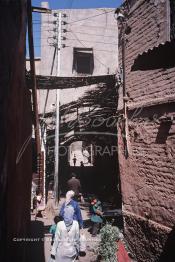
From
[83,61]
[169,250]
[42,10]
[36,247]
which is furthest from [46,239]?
[83,61]

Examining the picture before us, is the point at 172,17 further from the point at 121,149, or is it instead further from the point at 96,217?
the point at 96,217

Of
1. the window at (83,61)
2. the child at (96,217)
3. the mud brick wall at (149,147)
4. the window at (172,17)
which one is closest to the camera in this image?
the mud brick wall at (149,147)

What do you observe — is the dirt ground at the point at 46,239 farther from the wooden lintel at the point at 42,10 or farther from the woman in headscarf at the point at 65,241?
the wooden lintel at the point at 42,10

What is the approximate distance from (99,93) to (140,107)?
536cm

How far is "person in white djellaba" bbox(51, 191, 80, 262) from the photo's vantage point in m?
5.31

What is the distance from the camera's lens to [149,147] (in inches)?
263

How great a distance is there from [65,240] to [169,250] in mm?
2081

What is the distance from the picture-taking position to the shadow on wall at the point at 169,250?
19.6 feet

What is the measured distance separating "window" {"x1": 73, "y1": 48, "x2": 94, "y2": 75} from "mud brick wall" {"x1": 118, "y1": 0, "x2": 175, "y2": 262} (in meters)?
10.6

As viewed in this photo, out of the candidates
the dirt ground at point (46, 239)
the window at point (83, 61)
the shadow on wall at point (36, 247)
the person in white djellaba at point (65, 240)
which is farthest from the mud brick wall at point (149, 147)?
the window at point (83, 61)

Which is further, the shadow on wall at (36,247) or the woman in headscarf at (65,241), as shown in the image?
the shadow on wall at (36,247)

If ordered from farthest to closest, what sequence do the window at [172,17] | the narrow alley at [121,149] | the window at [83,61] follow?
the window at [83,61] → the window at [172,17] → the narrow alley at [121,149]

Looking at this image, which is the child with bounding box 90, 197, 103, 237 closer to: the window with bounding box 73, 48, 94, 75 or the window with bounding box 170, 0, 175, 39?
the window with bounding box 170, 0, 175, 39

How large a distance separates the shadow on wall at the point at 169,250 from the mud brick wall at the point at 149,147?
0.06ft
